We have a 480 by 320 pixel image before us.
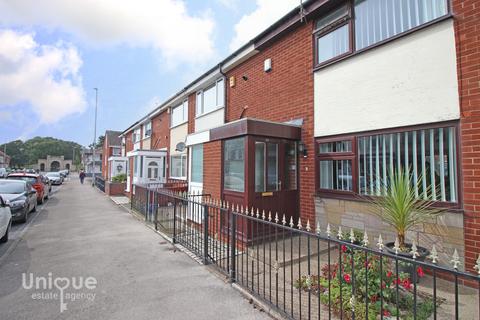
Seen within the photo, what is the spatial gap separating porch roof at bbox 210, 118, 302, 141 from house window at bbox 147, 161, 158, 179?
10.4 meters

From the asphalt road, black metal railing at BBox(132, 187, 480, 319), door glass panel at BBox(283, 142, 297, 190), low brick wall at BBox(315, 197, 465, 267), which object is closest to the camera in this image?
black metal railing at BBox(132, 187, 480, 319)

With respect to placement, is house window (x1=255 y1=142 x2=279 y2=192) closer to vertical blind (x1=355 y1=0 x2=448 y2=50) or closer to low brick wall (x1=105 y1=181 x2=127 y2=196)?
vertical blind (x1=355 y1=0 x2=448 y2=50)

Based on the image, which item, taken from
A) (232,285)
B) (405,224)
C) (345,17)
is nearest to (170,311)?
(232,285)

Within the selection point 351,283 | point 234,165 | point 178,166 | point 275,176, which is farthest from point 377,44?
point 178,166

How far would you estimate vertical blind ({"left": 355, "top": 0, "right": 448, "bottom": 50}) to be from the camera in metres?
4.92

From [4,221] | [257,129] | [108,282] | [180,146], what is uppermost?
[180,146]

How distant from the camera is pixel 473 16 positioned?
4359mm

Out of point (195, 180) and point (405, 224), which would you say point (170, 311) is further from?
point (195, 180)

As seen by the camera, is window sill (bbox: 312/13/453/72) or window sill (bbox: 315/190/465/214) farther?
window sill (bbox: 312/13/453/72)

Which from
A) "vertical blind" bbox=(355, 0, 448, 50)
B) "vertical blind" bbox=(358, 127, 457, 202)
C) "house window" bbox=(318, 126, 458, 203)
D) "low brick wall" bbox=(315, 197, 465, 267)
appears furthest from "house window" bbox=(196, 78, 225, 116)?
"vertical blind" bbox=(358, 127, 457, 202)

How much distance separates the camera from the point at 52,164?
93750 mm

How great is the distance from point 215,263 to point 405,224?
3.35m

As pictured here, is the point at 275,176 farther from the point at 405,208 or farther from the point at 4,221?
the point at 4,221

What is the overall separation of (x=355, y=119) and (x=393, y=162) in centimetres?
122
